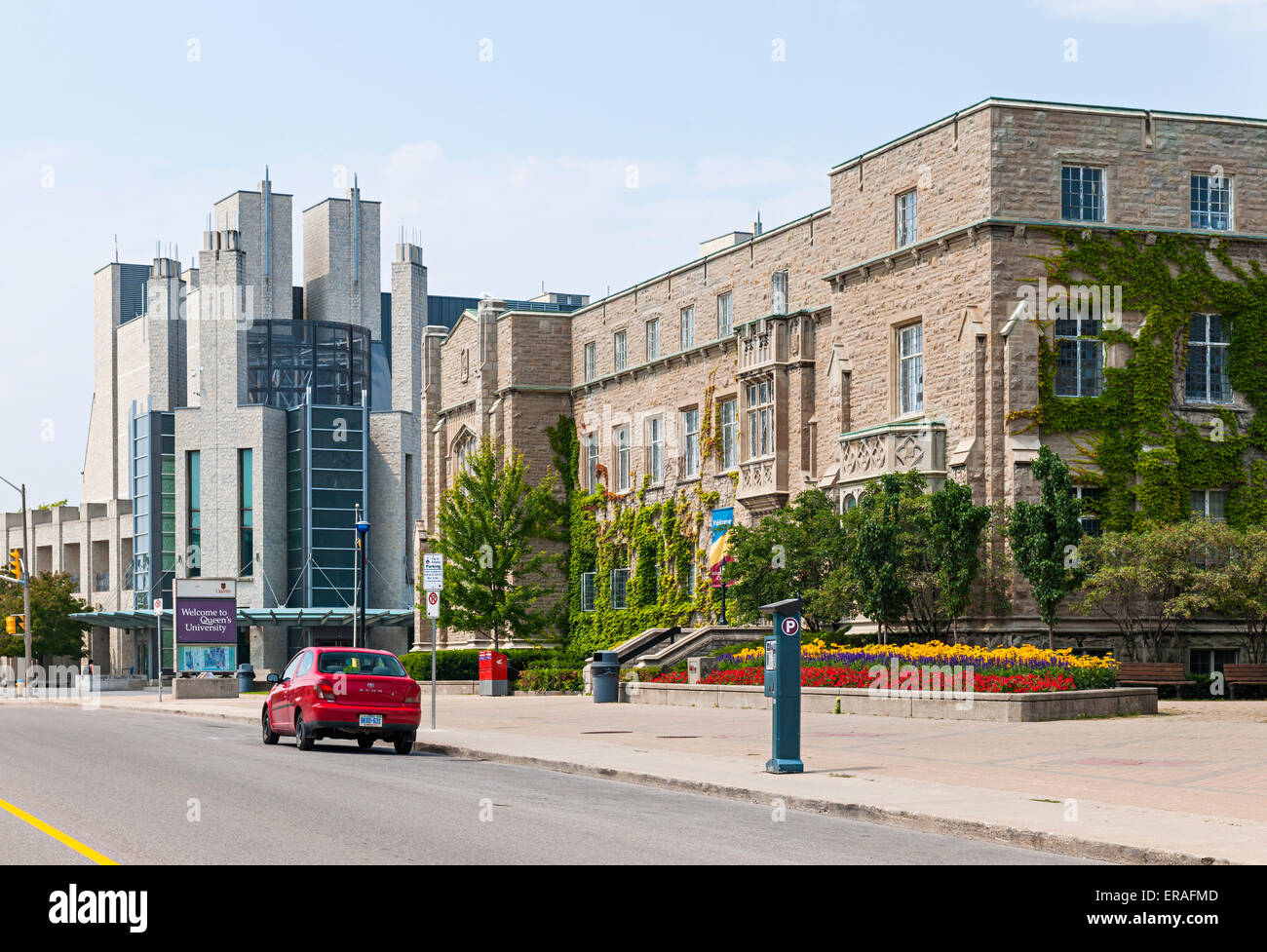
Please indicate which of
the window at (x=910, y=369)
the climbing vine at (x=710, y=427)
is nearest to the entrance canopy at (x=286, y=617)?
the climbing vine at (x=710, y=427)

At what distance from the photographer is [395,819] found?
43.5 feet

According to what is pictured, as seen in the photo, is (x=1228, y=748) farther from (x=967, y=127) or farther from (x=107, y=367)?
(x=107, y=367)

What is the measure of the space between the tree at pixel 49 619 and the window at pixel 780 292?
49.0 metres

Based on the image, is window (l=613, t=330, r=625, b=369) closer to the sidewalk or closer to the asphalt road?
the sidewalk

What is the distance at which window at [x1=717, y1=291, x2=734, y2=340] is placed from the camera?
1868 inches

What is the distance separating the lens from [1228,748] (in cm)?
2006

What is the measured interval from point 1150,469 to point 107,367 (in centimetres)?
7821

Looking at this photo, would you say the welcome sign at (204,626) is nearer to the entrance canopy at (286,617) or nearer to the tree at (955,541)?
the entrance canopy at (286,617)

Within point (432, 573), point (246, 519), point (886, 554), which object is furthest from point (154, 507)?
point (432, 573)

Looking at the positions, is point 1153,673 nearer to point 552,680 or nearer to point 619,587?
point 552,680

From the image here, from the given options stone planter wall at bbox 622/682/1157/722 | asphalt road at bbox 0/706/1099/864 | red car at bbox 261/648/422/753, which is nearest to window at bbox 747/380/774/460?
stone planter wall at bbox 622/682/1157/722

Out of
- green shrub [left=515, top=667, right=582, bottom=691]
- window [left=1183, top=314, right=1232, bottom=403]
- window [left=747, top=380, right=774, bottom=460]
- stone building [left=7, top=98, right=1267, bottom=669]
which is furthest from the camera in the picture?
green shrub [left=515, top=667, right=582, bottom=691]

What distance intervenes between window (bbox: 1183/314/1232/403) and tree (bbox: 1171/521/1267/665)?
12.4ft
